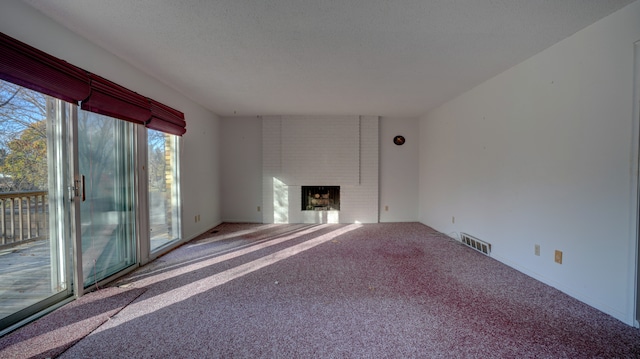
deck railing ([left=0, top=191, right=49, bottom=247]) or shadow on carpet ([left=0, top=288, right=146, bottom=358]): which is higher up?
deck railing ([left=0, top=191, right=49, bottom=247])

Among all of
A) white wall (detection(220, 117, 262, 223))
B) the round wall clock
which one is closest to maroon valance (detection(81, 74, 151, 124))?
white wall (detection(220, 117, 262, 223))

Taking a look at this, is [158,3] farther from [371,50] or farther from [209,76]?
[371,50]

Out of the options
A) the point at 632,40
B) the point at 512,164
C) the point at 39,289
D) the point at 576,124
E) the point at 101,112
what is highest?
the point at 632,40

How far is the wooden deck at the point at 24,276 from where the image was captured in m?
1.71

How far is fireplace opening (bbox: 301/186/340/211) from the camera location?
208 inches

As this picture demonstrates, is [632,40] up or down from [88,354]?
up

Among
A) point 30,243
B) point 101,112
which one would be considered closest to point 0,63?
point 101,112

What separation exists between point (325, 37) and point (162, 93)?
2.35 meters

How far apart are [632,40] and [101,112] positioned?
166 inches

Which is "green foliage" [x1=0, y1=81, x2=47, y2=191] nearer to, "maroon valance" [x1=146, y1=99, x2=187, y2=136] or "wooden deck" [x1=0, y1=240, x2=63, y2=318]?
"wooden deck" [x1=0, y1=240, x2=63, y2=318]

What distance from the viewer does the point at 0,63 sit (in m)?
1.47

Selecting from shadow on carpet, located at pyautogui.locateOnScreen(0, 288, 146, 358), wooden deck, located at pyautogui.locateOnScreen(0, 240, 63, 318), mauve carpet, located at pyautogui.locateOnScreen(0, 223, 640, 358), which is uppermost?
wooden deck, located at pyautogui.locateOnScreen(0, 240, 63, 318)

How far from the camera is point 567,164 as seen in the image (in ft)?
7.18

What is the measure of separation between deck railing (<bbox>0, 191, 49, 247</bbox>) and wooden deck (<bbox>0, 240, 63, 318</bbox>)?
0.06m
